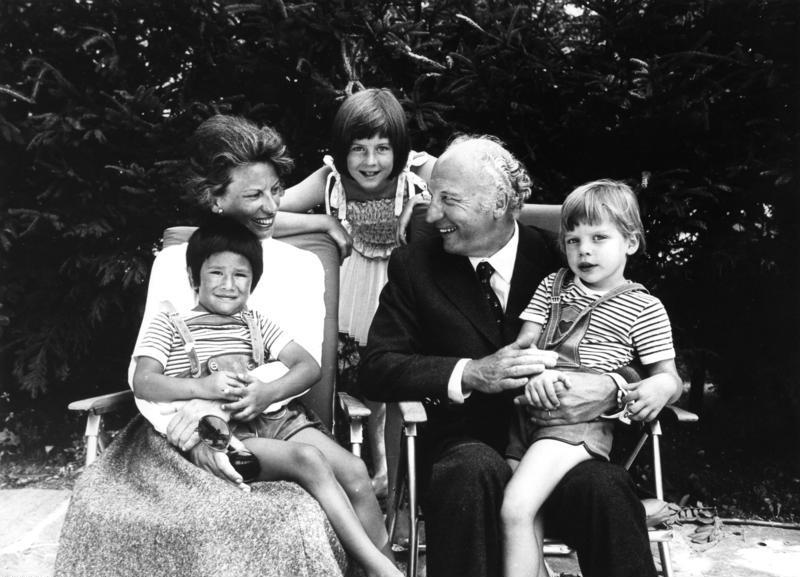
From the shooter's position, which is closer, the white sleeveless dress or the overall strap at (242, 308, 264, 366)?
the overall strap at (242, 308, 264, 366)

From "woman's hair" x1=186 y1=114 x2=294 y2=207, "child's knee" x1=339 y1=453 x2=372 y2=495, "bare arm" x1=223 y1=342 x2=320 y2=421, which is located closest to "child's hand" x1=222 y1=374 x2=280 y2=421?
"bare arm" x1=223 y1=342 x2=320 y2=421

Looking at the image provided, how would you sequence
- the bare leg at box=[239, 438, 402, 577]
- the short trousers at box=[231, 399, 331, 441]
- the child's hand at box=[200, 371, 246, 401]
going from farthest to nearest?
the short trousers at box=[231, 399, 331, 441]
the child's hand at box=[200, 371, 246, 401]
the bare leg at box=[239, 438, 402, 577]

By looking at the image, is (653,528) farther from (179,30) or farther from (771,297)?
(179,30)

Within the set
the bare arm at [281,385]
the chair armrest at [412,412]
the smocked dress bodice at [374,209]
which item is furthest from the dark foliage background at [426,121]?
the chair armrest at [412,412]

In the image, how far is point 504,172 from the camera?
122 inches

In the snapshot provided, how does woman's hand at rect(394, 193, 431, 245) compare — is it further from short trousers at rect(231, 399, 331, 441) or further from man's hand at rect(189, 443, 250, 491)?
man's hand at rect(189, 443, 250, 491)

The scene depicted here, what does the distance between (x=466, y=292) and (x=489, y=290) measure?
0.10 m

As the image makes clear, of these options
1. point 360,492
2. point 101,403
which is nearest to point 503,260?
point 360,492

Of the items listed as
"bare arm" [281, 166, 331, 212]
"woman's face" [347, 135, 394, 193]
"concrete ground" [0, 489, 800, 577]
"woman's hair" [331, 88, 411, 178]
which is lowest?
"concrete ground" [0, 489, 800, 577]

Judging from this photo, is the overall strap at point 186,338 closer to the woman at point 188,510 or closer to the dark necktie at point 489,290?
the woman at point 188,510

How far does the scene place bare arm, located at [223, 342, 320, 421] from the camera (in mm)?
2820

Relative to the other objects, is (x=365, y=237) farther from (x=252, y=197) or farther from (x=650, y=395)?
(x=650, y=395)

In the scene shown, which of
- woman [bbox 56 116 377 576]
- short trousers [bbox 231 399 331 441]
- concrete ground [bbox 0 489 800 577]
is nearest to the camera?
woman [bbox 56 116 377 576]

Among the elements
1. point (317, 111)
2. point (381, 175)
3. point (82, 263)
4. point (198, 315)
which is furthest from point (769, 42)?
point (82, 263)
